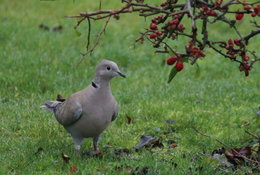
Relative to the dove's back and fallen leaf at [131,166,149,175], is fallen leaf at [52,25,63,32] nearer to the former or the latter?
the dove's back

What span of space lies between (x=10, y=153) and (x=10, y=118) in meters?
1.44

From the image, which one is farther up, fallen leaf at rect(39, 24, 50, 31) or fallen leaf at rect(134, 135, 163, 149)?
fallen leaf at rect(39, 24, 50, 31)

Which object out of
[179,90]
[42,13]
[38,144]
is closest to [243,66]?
[38,144]

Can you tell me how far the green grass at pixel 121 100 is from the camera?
589 cm

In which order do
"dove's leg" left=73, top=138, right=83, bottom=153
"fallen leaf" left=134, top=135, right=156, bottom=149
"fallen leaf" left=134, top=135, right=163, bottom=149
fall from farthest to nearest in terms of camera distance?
"fallen leaf" left=134, top=135, right=163, bottom=149 → "fallen leaf" left=134, top=135, right=156, bottom=149 → "dove's leg" left=73, top=138, right=83, bottom=153

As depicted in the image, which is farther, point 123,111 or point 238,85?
point 238,85

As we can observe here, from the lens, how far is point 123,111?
785cm

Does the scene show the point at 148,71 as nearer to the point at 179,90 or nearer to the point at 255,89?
the point at 179,90

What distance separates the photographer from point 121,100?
8500mm

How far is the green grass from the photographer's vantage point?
5891mm

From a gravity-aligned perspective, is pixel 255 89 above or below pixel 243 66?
below

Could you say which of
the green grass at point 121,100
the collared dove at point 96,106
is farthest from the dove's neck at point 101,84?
the green grass at point 121,100

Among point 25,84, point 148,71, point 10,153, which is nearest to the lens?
point 10,153

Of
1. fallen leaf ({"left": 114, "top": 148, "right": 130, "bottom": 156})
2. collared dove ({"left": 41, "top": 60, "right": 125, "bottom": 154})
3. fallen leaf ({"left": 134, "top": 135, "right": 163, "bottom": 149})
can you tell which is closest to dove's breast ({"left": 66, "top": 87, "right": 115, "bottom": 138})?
collared dove ({"left": 41, "top": 60, "right": 125, "bottom": 154})
